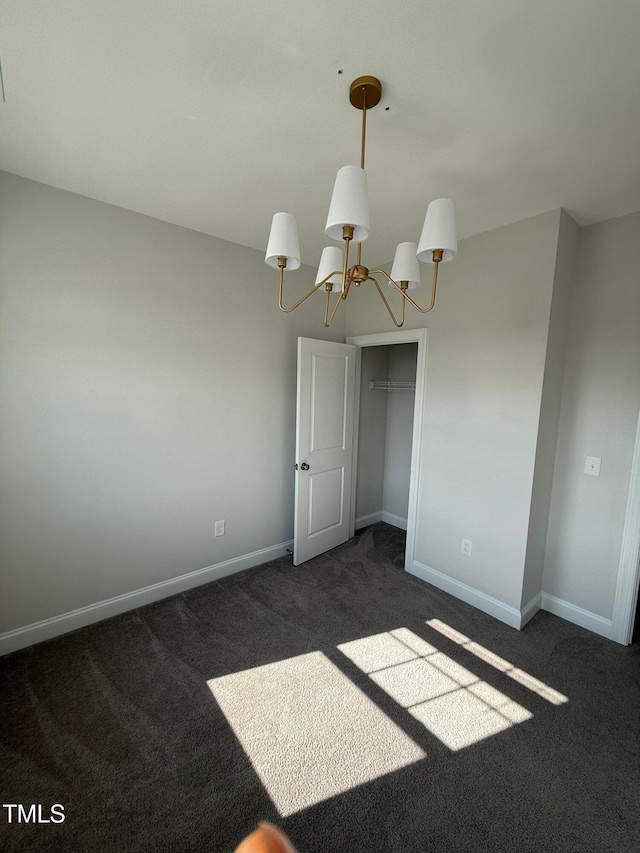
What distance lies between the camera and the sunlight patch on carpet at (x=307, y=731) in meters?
1.49

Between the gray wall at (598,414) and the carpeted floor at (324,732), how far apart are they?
465mm

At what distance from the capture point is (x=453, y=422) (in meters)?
2.80

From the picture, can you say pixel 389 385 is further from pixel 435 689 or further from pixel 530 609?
pixel 435 689

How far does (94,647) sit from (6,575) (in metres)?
0.66

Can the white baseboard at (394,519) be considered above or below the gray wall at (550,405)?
below

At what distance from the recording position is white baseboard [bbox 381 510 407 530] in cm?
414

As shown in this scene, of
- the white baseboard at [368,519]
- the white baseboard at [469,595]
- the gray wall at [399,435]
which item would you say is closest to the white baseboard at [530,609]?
the white baseboard at [469,595]

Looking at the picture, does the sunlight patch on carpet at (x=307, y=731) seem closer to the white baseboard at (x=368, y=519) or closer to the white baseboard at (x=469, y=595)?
the white baseboard at (x=469, y=595)

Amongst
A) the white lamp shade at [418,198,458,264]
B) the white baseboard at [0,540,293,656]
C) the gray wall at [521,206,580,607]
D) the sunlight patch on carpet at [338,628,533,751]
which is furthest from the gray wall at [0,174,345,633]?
the gray wall at [521,206,580,607]

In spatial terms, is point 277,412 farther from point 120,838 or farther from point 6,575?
point 120,838

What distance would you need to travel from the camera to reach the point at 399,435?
4.15 m

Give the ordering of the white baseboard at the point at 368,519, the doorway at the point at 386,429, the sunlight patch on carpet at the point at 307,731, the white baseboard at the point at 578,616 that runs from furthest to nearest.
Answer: the white baseboard at the point at 368,519, the doorway at the point at 386,429, the white baseboard at the point at 578,616, the sunlight patch on carpet at the point at 307,731

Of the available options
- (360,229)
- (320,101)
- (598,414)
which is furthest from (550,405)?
(320,101)

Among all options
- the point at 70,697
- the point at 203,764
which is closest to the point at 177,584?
the point at 70,697
